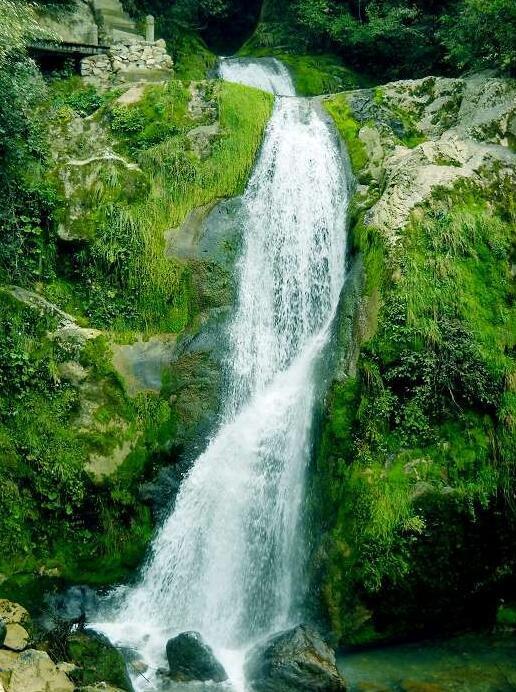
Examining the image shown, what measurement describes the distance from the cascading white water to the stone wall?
14.9 feet

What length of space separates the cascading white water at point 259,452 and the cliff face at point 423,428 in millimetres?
709

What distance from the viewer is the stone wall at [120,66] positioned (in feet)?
47.9

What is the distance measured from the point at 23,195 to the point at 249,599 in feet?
25.8

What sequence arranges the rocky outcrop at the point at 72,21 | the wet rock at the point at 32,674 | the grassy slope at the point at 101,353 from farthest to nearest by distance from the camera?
the rocky outcrop at the point at 72,21 → the grassy slope at the point at 101,353 → the wet rock at the point at 32,674

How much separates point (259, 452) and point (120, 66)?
10.2 metres

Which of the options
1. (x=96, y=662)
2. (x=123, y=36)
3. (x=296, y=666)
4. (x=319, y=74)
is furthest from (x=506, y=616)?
(x=319, y=74)

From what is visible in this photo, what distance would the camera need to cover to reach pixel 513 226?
1042 centimetres

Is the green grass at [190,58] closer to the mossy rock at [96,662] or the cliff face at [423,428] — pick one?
the cliff face at [423,428]

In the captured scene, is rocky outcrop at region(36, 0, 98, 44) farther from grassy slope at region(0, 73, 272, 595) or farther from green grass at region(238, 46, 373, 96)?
green grass at region(238, 46, 373, 96)

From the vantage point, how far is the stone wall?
575 inches

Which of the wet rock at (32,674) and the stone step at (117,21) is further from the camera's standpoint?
the stone step at (117,21)

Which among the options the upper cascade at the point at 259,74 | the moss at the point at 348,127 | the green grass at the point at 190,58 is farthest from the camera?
the green grass at the point at 190,58

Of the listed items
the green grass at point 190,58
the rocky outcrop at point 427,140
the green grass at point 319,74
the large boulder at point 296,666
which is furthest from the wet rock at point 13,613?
the green grass at point 319,74

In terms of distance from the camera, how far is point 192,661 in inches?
303
